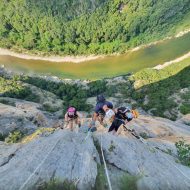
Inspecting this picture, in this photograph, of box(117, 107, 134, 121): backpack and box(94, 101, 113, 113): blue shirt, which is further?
box(94, 101, 113, 113): blue shirt

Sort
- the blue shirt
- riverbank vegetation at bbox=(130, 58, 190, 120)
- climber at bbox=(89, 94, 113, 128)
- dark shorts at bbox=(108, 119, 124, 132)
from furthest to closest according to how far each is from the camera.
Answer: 1. riverbank vegetation at bbox=(130, 58, 190, 120)
2. climber at bbox=(89, 94, 113, 128)
3. the blue shirt
4. dark shorts at bbox=(108, 119, 124, 132)

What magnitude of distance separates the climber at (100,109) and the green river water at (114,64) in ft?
251

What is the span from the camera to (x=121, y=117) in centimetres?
2492

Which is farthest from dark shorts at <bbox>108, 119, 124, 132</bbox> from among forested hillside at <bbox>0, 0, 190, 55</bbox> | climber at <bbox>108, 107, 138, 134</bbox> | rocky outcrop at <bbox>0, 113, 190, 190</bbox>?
forested hillside at <bbox>0, 0, 190, 55</bbox>

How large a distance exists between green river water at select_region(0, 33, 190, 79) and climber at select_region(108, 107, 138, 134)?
78.1 metres

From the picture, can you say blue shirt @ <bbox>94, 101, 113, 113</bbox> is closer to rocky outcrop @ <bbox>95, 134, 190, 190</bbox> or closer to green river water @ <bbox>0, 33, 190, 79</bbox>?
rocky outcrop @ <bbox>95, 134, 190, 190</bbox>

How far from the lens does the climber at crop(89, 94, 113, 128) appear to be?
2581 centimetres

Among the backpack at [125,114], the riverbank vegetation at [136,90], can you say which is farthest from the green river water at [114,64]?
the backpack at [125,114]

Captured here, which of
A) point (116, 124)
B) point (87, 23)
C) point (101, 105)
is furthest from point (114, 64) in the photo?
point (116, 124)

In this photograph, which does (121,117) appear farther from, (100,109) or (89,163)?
(89,163)

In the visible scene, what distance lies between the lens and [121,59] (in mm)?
110000

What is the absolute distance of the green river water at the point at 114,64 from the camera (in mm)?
105062

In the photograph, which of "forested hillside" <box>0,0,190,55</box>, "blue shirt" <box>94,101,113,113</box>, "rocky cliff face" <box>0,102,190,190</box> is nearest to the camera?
"rocky cliff face" <box>0,102,190,190</box>

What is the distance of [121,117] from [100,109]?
211 cm
